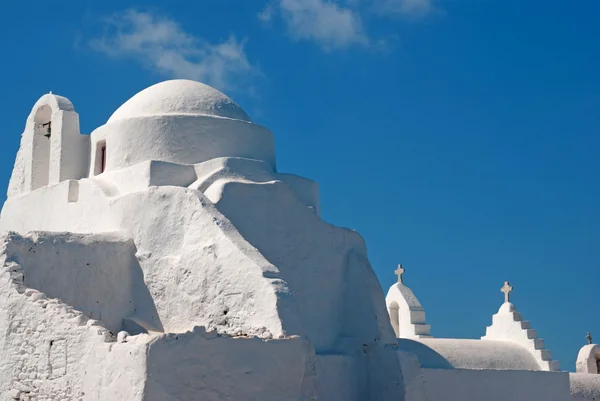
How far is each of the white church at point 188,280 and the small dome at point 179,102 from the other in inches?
1.5

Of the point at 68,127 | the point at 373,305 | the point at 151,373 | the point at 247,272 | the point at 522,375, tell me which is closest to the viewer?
the point at 151,373

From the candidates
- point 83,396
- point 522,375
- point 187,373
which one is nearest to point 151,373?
point 187,373

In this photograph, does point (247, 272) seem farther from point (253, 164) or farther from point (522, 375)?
point (522, 375)

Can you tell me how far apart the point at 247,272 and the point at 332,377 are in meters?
2.71

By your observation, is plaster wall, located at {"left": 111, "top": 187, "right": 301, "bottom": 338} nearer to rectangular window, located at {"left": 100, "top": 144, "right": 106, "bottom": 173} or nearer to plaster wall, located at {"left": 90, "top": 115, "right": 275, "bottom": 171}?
plaster wall, located at {"left": 90, "top": 115, "right": 275, "bottom": 171}

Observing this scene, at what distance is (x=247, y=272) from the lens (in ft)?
49.6

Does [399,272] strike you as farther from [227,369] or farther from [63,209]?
[227,369]

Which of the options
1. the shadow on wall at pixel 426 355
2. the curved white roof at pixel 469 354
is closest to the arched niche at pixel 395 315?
the curved white roof at pixel 469 354

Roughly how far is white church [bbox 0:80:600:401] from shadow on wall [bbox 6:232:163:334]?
0.08ft

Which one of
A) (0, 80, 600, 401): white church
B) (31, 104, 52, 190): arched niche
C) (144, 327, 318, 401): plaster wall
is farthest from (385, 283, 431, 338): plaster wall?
(144, 327, 318, 401): plaster wall

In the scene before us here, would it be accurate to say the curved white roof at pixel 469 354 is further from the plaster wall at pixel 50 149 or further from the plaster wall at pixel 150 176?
the plaster wall at pixel 50 149

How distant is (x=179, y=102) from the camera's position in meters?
18.7

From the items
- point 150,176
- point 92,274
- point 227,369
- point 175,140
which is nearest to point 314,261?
point 150,176

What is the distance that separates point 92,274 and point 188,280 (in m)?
1.60
